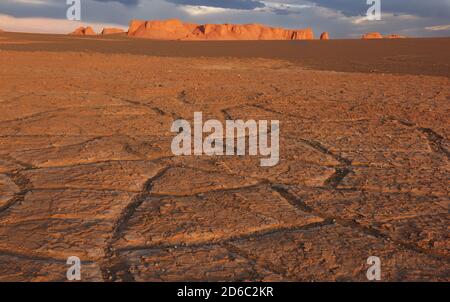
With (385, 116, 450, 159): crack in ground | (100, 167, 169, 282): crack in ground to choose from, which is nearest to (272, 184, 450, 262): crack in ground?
(100, 167, 169, 282): crack in ground

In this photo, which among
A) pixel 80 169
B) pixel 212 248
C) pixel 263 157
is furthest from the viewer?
pixel 263 157

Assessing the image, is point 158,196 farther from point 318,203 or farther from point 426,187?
point 426,187

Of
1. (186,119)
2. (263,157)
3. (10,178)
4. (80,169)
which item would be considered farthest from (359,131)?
(10,178)

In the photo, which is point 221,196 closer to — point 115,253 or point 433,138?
point 115,253

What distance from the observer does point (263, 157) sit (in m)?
3.29

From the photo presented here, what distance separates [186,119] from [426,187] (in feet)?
7.71

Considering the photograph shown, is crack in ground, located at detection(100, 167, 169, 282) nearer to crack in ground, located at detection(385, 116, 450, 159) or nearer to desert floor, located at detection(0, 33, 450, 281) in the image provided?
desert floor, located at detection(0, 33, 450, 281)

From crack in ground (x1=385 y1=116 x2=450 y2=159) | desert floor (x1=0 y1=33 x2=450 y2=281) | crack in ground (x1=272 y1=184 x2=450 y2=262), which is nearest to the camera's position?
desert floor (x1=0 y1=33 x2=450 y2=281)

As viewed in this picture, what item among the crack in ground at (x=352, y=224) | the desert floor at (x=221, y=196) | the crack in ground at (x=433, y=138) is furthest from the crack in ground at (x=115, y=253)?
the crack in ground at (x=433, y=138)

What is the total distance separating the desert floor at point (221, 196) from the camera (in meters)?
1.90

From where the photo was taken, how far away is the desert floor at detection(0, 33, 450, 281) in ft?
6.23

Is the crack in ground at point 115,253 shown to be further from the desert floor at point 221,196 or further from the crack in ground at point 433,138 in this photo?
the crack in ground at point 433,138

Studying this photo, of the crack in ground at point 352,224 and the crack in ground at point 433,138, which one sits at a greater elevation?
the crack in ground at point 433,138

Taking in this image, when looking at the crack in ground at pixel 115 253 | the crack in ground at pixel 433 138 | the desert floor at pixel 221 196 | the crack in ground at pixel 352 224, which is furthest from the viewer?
the crack in ground at pixel 433 138
